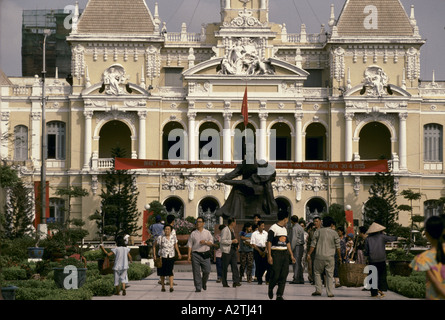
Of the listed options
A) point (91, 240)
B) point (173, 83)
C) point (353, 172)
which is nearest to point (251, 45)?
point (173, 83)

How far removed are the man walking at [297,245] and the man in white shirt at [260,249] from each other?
2.93ft

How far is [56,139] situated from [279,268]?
150 feet

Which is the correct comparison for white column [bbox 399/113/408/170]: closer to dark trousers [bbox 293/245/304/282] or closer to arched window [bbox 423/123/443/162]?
arched window [bbox 423/123/443/162]

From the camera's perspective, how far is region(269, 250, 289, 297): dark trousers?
21744mm

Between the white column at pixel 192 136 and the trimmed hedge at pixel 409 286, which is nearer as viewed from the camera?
the trimmed hedge at pixel 409 286

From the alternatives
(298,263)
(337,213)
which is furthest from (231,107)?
(298,263)

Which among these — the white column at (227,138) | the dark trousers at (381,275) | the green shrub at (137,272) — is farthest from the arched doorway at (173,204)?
the dark trousers at (381,275)

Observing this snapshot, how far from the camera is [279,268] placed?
2188 centimetres

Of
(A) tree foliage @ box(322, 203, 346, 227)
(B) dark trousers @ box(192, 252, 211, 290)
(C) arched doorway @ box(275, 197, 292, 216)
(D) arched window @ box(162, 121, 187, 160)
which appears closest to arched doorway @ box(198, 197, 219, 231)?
(D) arched window @ box(162, 121, 187, 160)

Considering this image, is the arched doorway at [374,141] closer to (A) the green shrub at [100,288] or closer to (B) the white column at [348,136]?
(B) the white column at [348,136]

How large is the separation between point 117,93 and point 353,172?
17.2m

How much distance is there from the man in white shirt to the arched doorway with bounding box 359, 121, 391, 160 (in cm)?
3962

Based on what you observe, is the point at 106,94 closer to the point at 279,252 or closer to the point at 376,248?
the point at 376,248

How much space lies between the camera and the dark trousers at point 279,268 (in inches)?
856
